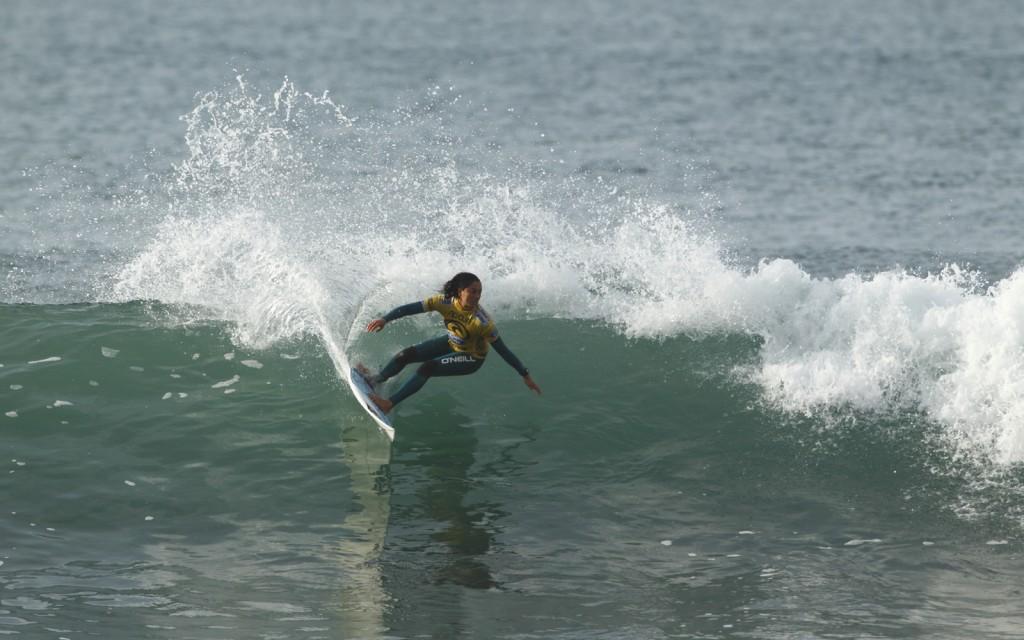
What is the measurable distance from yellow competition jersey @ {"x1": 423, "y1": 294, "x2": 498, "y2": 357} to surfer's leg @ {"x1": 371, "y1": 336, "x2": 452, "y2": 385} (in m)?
0.16

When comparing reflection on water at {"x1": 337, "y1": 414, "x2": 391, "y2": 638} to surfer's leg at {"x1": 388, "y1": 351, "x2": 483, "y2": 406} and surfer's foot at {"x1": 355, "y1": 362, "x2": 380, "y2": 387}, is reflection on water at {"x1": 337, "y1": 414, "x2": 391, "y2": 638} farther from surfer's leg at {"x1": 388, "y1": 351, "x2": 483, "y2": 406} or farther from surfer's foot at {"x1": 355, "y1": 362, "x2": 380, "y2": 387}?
surfer's leg at {"x1": 388, "y1": 351, "x2": 483, "y2": 406}

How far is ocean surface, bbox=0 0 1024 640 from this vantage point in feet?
35.5

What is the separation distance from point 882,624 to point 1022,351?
521 centimetres

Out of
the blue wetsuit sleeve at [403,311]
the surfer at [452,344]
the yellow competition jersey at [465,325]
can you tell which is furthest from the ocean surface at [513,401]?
the blue wetsuit sleeve at [403,311]

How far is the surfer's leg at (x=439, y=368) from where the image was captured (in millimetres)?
13539

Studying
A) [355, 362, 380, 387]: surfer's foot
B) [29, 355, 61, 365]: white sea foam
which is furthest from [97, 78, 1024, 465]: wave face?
[29, 355, 61, 365]: white sea foam

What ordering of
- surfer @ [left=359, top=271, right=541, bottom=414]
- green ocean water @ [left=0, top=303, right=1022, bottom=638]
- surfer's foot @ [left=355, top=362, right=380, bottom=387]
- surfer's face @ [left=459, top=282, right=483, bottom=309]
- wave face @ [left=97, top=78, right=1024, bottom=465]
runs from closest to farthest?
green ocean water @ [left=0, top=303, right=1022, bottom=638] → surfer's face @ [left=459, top=282, right=483, bottom=309] → surfer @ [left=359, top=271, right=541, bottom=414] → surfer's foot @ [left=355, top=362, right=380, bottom=387] → wave face @ [left=97, top=78, right=1024, bottom=465]

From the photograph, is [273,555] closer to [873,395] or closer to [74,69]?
[873,395]

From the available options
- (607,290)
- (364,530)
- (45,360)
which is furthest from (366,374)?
(607,290)

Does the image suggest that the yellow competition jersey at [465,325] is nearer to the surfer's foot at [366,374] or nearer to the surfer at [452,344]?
the surfer at [452,344]

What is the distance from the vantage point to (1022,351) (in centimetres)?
1425

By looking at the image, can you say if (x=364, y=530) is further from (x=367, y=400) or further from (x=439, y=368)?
(x=439, y=368)

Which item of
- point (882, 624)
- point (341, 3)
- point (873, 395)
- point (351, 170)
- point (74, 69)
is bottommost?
point (882, 624)

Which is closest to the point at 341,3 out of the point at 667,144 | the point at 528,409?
the point at 667,144
